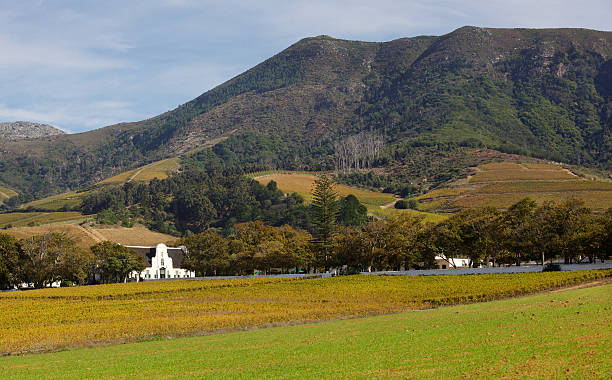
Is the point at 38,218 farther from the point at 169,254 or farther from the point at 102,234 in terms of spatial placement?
the point at 169,254

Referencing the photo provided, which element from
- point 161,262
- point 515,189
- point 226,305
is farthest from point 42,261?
point 515,189

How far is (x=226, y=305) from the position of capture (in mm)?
47812

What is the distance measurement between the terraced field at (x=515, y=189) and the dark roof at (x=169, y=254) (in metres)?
66.4

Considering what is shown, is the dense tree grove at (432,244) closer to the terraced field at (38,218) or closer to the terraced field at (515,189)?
the terraced field at (515,189)

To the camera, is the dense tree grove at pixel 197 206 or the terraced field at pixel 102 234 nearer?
the terraced field at pixel 102 234

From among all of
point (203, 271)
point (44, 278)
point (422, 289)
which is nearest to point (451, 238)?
point (422, 289)

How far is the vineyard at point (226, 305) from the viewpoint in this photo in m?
32.7

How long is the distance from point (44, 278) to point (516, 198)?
10400 cm

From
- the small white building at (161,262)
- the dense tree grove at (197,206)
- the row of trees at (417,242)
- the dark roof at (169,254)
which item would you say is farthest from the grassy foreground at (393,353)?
the dense tree grove at (197,206)

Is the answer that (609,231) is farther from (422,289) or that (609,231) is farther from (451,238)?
(422,289)

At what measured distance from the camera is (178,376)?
1792cm

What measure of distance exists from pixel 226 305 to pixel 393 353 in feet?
101

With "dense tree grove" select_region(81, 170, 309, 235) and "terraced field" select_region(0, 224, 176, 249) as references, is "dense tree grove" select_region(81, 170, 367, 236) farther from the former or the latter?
"terraced field" select_region(0, 224, 176, 249)

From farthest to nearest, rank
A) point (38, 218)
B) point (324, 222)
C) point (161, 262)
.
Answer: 1. point (38, 218)
2. point (161, 262)
3. point (324, 222)
